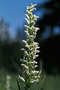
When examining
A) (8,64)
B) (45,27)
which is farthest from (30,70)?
(45,27)

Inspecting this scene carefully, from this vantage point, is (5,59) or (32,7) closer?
(32,7)

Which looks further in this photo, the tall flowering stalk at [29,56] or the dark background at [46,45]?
the dark background at [46,45]

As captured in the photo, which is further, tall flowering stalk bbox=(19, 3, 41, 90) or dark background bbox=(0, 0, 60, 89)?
dark background bbox=(0, 0, 60, 89)

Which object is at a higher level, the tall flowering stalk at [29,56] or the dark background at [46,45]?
the dark background at [46,45]

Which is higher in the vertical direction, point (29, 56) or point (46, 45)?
point (46, 45)

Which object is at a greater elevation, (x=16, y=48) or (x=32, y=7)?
(x=16, y=48)

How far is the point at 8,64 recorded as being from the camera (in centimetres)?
1862

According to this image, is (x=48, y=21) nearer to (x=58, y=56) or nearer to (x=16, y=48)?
(x=58, y=56)

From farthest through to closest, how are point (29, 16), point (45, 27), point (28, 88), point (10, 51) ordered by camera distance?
1. point (45, 27)
2. point (10, 51)
3. point (29, 16)
4. point (28, 88)

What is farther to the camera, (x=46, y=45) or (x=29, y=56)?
(x=46, y=45)

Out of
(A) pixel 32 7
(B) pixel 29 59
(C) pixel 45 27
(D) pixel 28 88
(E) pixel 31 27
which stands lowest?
(D) pixel 28 88

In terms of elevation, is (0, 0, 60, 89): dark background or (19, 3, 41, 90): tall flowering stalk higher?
(0, 0, 60, 89): dark background

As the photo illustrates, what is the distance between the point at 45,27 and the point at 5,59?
11875 millimetres

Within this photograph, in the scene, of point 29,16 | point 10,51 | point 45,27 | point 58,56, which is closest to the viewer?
point 29,16
